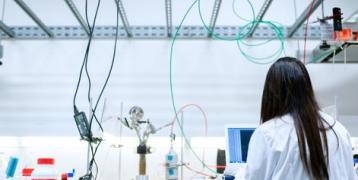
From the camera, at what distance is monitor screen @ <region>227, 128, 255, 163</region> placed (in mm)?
1654

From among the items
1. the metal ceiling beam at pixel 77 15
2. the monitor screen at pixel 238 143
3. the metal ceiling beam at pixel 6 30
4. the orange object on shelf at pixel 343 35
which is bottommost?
the monitor screen at pixel 238 143

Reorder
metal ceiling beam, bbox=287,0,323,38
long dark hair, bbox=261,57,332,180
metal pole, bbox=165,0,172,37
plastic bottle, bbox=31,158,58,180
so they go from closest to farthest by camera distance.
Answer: long dark hair, bbox=261,57,332,180
plastic bottle, bbox=31,158,58,180
metal ceiling beam, bbox=287,0,323,38
metal pole, bbox=165,0,172,37

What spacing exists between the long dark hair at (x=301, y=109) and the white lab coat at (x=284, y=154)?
22 millimetres

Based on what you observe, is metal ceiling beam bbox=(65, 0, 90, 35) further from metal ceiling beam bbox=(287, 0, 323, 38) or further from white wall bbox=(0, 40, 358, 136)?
metal ceiling beam bbox=(287, 0, 323, 38)

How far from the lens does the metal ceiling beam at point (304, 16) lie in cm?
186

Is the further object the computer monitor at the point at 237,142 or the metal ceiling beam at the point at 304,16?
the metal ceiling beam at the point at 304,16

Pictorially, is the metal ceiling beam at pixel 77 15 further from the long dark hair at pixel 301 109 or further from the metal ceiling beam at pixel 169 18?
the long dark hair at pixel 301 109

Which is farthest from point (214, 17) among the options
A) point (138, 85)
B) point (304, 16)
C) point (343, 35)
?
point (343, 35)

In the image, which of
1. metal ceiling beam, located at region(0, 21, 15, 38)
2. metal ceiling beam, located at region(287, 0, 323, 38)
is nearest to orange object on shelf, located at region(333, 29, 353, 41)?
metal ceiling beam, located at region(287, 0, 323, 38)

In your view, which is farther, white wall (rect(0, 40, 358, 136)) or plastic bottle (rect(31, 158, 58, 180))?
white wall (rect(0, 40, 358, 136))

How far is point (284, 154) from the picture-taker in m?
1.04

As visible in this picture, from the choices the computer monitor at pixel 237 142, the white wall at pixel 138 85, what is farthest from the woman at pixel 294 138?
the white wall at pixel 138 85

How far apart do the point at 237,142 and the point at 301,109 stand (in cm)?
64

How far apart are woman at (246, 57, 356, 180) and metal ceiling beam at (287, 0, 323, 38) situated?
83cm
